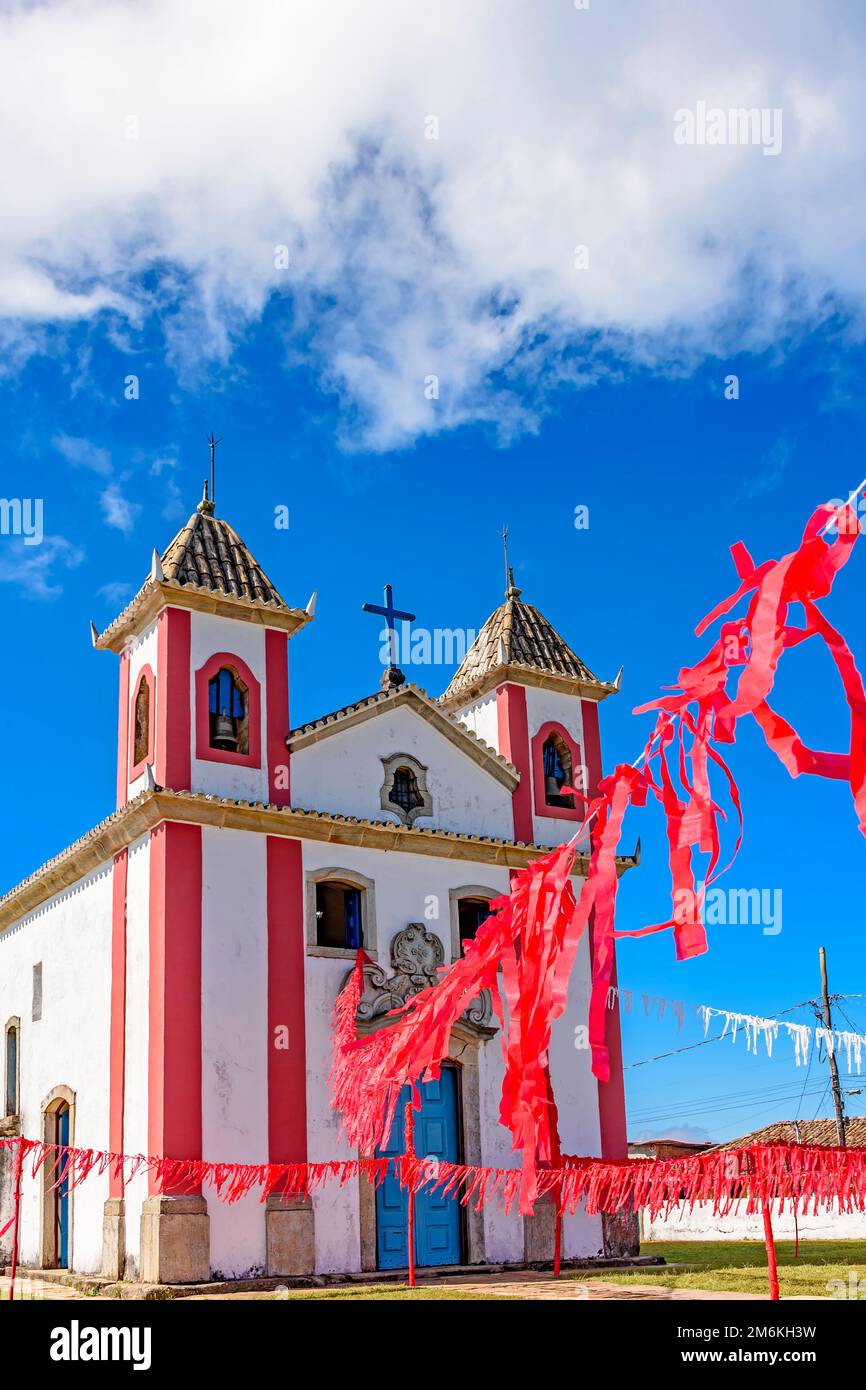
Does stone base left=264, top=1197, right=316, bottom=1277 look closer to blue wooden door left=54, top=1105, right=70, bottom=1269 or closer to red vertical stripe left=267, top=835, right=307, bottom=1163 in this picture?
red vertical stripe left=267, top=835, right=307, bottom=1163

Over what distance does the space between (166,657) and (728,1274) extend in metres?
10.8

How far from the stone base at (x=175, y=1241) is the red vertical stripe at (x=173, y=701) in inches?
203

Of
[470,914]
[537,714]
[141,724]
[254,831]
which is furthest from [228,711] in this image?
[537,714]

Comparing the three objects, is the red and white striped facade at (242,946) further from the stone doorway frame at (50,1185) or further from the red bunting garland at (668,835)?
the red bunting garland at (668,835)

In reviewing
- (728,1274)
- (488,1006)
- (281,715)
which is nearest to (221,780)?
(281,715)

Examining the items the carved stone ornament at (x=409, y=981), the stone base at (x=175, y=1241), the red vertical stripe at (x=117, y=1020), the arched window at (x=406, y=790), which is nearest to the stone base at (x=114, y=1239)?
the red vertical stripe at (x=117, y=1020)

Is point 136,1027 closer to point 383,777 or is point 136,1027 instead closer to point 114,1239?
point 114,1239

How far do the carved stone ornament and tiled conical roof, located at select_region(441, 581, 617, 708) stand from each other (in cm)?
476

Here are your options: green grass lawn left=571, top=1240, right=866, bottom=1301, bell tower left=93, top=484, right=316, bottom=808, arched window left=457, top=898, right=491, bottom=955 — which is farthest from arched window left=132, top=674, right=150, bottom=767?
green grass lawn left=571, top=1240, right=866, bottom=1301

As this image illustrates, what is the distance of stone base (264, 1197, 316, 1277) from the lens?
15.8 meters

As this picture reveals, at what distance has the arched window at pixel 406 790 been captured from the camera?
19422 mm

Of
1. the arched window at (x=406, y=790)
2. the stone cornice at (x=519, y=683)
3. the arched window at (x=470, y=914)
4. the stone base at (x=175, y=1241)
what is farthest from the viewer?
the stone cornice at (x=519, y=683)
